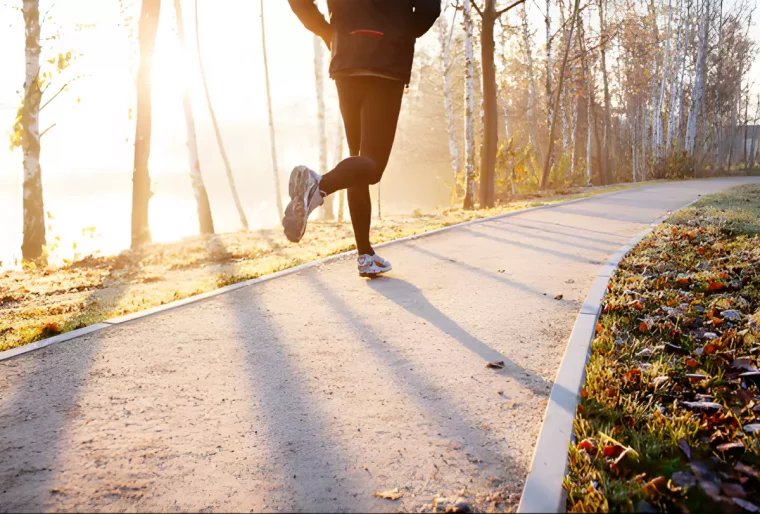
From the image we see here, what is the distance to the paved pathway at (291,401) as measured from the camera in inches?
66.7

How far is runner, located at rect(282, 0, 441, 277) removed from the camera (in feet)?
11.5

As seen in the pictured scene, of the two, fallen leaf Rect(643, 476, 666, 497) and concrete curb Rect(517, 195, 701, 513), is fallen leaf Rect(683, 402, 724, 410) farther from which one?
fallen leaf Rect(643, 476, 666, 497)

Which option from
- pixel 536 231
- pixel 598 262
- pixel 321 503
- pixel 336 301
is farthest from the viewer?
pixel 536 231

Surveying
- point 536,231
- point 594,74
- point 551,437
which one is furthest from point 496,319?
point 594,74

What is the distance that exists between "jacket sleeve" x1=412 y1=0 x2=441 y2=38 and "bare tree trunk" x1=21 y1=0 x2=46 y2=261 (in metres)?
11.3

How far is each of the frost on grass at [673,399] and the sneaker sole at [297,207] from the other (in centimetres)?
186

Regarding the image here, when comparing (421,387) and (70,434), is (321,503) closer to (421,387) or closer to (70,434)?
(421,387)

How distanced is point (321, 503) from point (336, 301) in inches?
88.5

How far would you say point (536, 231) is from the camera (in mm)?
6926

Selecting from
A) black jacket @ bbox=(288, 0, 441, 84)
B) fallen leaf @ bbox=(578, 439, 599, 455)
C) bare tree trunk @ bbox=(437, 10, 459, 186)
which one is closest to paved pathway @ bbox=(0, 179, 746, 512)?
fallen leaf @ bbox=(578, 439, 599, 455)

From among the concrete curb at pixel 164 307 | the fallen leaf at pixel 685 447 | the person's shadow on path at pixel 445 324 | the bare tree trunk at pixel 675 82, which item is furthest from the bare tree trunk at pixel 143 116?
the bare tree trunk at pixel 675 82

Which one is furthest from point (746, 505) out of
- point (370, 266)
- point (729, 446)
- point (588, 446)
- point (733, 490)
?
point (370, 266)

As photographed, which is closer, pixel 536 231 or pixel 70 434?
pixel 70 434

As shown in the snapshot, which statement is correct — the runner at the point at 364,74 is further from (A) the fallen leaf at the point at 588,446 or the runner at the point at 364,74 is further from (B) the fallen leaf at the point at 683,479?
(B) the fallen leaf at the point at 683,479
